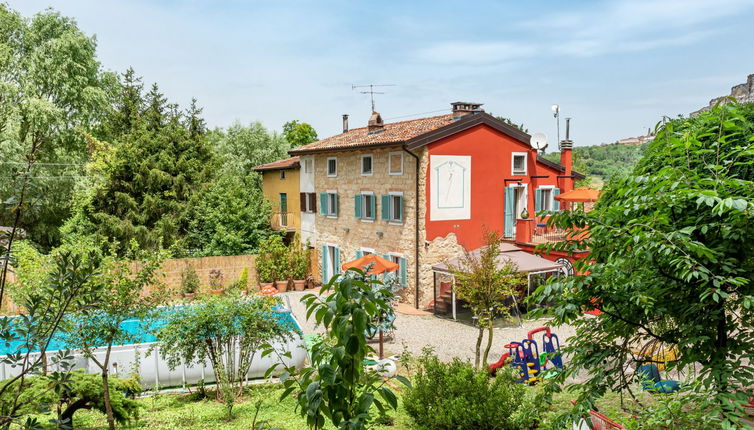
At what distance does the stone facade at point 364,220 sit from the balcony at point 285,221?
2.48m

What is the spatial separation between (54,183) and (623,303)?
29478 millimetres

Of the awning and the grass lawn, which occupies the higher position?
the awning

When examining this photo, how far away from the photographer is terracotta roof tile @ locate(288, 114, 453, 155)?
66.3ft

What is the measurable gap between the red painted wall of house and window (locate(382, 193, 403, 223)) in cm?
137

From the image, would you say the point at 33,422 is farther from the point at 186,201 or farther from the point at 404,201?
the point at 186,201

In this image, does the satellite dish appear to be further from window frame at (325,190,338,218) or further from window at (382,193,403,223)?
window frame at (325,190,338,218)

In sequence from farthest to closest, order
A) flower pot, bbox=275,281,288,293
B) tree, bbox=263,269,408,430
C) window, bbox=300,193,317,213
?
window, bbox=300,193,317,213 < flower pot, bbox=275,281,288,293 < tree, bbox=263,269,408,430

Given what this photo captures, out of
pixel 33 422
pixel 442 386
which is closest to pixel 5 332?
pixel 33 422

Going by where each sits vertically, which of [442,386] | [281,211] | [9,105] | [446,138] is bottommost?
[442,386]

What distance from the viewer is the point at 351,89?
25.5 m

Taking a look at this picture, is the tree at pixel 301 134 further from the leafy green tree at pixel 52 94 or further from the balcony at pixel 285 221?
the balcony at pixel 285 221

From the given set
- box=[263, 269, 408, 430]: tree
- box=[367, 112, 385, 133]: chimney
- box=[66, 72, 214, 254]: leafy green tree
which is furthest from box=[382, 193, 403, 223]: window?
box=[263, 269, 408, 430]: tree

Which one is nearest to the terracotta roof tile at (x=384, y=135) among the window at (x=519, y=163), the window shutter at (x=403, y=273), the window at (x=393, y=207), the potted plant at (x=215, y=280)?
the window at (x=393, y=207)

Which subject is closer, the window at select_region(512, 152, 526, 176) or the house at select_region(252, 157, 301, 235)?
the window at select_region(512, 152, 526, 176)
